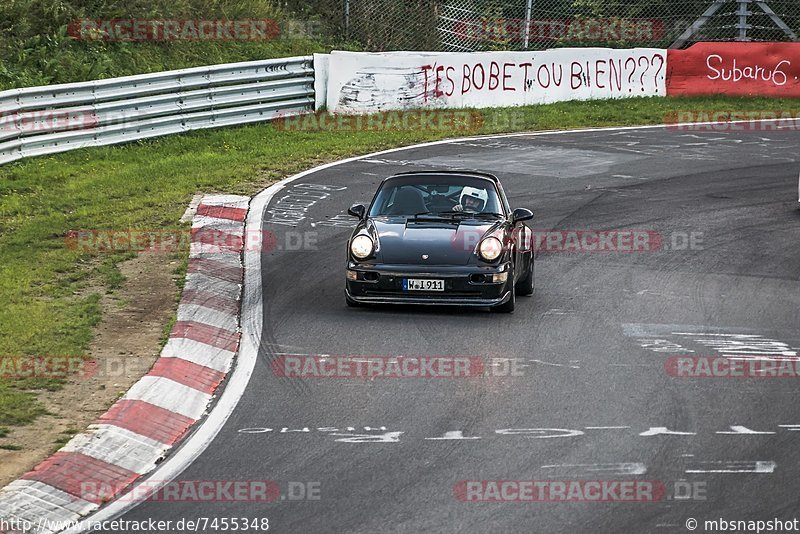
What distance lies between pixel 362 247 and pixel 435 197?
1.21 m

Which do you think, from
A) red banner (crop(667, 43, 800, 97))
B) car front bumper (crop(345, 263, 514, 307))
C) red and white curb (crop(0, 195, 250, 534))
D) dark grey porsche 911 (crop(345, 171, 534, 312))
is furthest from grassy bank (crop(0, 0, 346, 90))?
car front bumper (crop(345, 263, 514, 307))

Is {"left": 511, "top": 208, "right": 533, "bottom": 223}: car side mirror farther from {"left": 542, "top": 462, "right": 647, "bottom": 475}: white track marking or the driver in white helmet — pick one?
{"left": 542, "top": 462, "right": 647, "bottom": 475}: white track marking

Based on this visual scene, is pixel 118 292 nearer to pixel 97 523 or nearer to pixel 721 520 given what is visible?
pixel 97 523

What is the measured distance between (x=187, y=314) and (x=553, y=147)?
11.4 m

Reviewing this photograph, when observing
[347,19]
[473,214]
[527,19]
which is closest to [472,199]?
[473,214]

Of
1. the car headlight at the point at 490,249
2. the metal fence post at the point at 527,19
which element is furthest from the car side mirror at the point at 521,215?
the metal fence post at the point at 527,19

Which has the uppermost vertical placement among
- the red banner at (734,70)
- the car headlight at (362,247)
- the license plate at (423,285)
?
the red banner at (734,70)

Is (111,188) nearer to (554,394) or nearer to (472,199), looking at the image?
(472,199)

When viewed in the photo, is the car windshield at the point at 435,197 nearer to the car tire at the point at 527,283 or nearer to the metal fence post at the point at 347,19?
the car tire at the point at 527,283

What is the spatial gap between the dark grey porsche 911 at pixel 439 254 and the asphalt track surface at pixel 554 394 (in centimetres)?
25

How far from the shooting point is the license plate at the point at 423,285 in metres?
10.9

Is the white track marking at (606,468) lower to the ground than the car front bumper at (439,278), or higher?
lower

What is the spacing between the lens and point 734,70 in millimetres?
26391

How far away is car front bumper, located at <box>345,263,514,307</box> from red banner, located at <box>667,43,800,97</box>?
16481 millimetres
